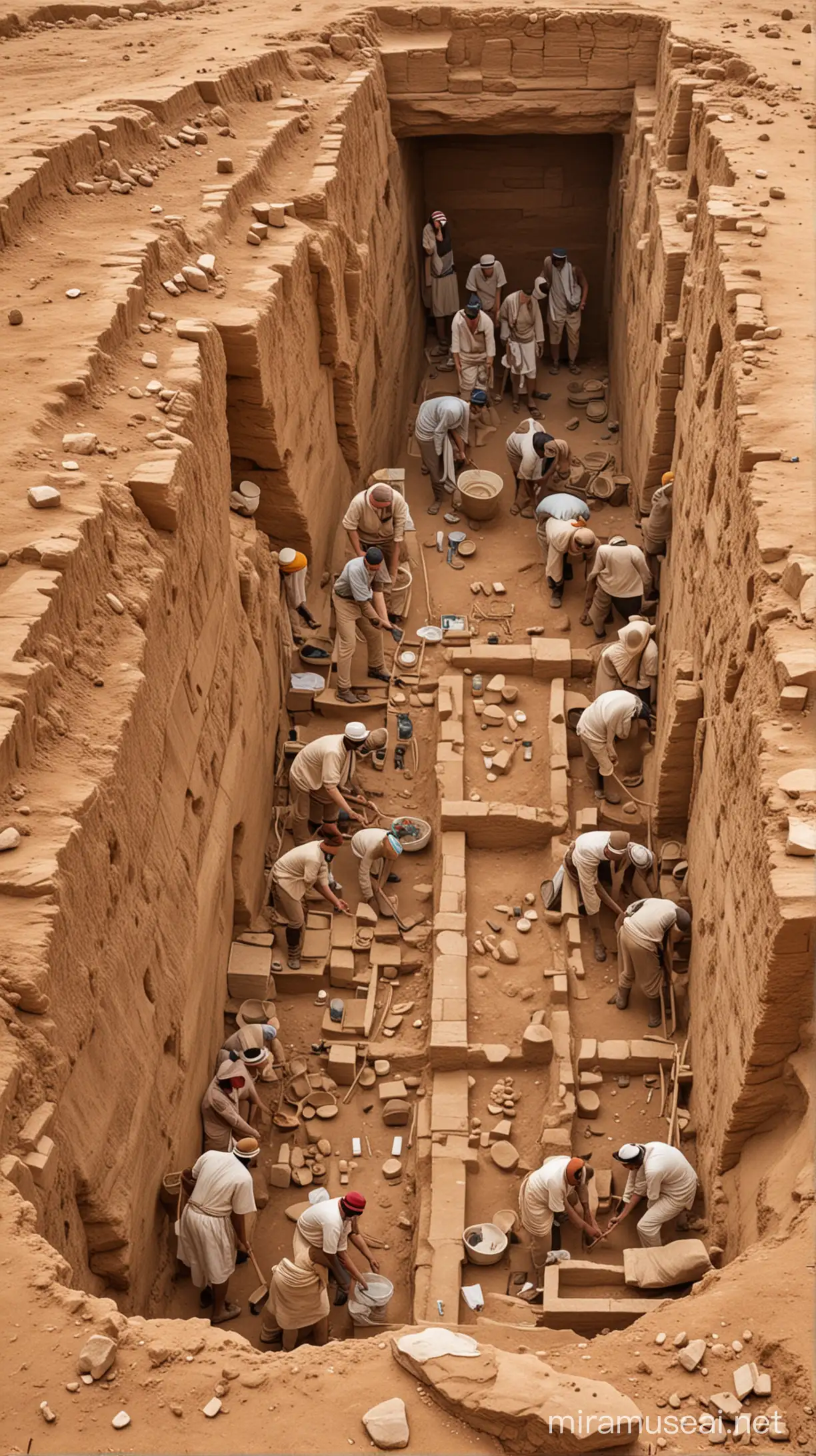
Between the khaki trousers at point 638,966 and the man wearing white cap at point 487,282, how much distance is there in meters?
8.18

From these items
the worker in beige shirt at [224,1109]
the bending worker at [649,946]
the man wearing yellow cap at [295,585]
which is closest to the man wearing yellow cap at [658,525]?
the man wearing yellow cap at [295,585]

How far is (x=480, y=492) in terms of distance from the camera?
41.7 feet

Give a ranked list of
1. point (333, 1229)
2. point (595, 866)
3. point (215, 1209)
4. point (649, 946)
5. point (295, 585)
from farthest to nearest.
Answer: point (295, 585), point (595, 866), point (649, 946), point (215, 1209), point (333, 1229)

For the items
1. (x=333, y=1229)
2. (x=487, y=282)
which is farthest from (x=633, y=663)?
(x=487, y=282)

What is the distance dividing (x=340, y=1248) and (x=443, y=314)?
11.7 m

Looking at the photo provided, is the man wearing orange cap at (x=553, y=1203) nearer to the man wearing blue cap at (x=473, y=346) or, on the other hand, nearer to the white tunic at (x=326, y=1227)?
the white tunic at (x=326, y=1227)

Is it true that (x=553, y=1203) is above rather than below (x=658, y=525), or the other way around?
below

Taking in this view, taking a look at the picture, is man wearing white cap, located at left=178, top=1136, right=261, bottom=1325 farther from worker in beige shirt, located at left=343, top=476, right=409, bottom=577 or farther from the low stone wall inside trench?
worker in beige shirt, located at left=343, top=476, right=409, bottom=577

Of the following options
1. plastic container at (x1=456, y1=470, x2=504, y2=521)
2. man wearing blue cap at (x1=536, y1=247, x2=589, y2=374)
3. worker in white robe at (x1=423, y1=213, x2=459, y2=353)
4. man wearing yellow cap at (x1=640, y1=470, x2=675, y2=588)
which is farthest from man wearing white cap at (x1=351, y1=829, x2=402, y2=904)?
worker in white robe at (x1=423, y1=213, x2=459, y2=353)

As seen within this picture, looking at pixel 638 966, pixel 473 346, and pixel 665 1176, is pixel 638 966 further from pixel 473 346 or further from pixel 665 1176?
pixel 473 346

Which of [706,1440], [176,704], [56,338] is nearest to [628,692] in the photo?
[176,704]

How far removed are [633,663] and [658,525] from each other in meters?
1.42

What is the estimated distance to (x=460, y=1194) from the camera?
289 inches

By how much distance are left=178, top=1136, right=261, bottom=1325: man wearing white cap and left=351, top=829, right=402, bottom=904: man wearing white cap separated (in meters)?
2.55
